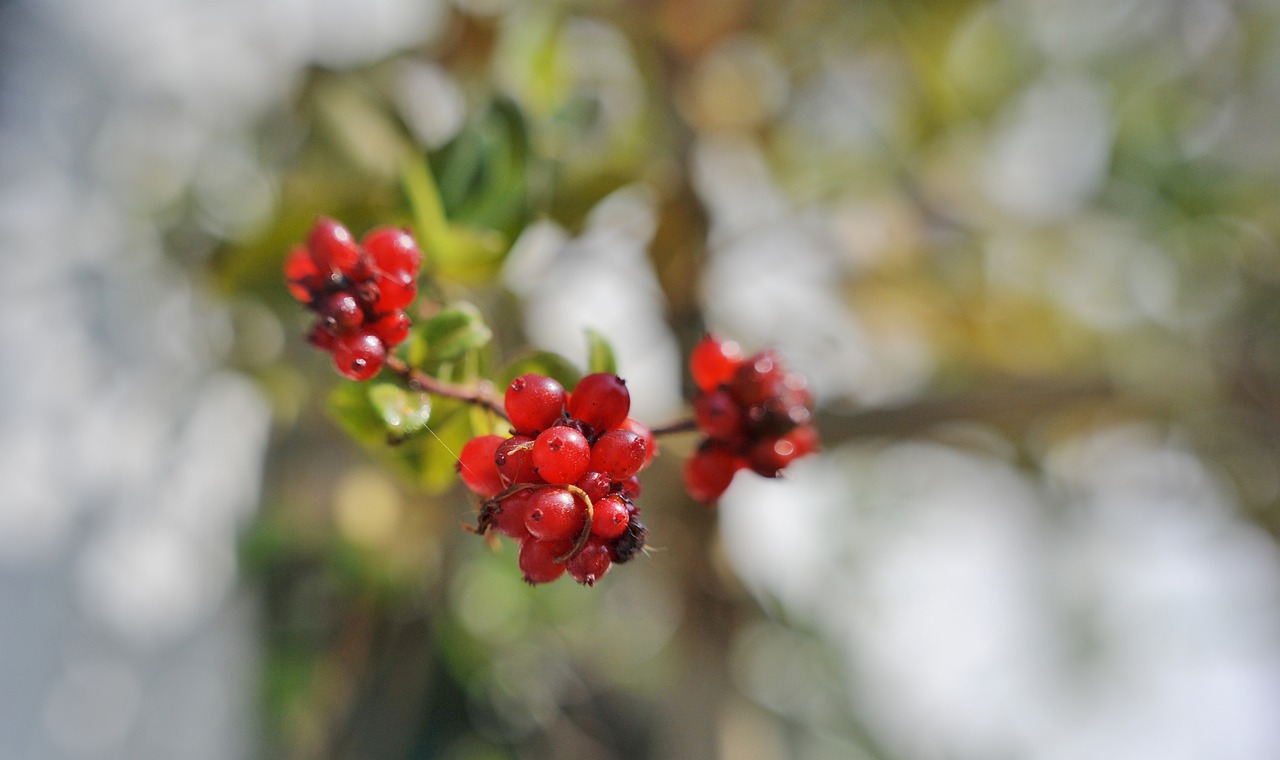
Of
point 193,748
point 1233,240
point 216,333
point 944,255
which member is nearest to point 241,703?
point 193,748

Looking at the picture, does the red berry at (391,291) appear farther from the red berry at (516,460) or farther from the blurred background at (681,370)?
the blurred background at (681,370)

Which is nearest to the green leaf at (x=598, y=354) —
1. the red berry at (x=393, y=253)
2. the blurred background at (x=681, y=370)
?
the red berry at (x=393, y=253)

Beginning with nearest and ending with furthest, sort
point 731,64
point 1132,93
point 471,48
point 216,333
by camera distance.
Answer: point 471,48 → point 216,333 → point 731,64 → point 1132,93

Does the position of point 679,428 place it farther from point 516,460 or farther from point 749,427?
point 516,460

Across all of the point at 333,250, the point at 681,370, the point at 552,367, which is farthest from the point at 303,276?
the point at 681,370

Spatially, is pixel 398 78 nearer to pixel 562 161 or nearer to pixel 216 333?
pixel 562 161

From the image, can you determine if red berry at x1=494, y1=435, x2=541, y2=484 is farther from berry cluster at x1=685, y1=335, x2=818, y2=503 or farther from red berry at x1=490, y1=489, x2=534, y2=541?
berry cluster at x1=685, y1=335, x2=818, y2=503

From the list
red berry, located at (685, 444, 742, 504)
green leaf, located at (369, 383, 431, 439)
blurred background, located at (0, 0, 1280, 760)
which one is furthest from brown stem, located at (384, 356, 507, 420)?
blurred background, located at (0, 0, 1280, 760)

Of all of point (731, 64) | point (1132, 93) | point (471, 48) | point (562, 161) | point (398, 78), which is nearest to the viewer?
point (562, 161)
